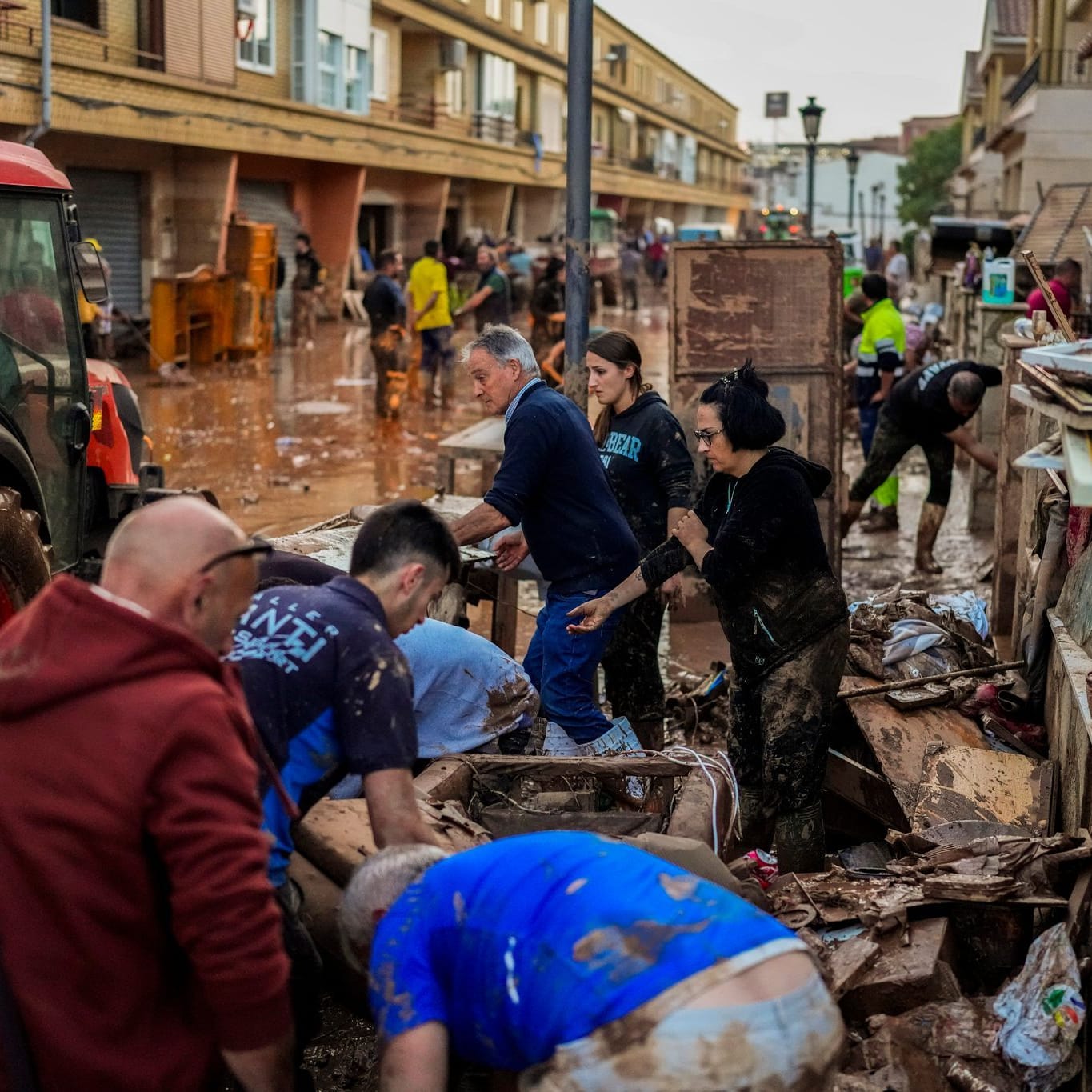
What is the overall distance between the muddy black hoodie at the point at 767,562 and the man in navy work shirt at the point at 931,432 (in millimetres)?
4525

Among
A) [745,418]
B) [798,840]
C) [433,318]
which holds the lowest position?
[798,840]

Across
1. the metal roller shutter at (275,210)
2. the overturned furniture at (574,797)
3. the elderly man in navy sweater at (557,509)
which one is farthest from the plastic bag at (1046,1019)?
the metal roller shutter at (275,210)

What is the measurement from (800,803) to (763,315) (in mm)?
3978

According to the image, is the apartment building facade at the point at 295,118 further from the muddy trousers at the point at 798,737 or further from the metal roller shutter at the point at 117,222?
the muddy trousers at the point at 798,737

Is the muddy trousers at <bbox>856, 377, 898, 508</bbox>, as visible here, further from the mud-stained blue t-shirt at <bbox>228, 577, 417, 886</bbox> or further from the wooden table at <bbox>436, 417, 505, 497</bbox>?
the mud-stained blue t-shirt at <bbox>228, 577, 417, 886</bbox>

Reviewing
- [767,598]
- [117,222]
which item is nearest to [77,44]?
[117,222]

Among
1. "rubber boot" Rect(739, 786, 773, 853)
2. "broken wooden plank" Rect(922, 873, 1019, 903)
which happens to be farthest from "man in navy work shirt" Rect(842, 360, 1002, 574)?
"broken wooden plank" Rect(922, 873, 1019, 903)

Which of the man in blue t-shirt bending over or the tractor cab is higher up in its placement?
the tractor cab

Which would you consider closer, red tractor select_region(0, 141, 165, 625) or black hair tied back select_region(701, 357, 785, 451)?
black hair tied back select_region(701, 357, 785, 451)

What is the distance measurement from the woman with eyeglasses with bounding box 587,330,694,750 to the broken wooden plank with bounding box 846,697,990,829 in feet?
3.08

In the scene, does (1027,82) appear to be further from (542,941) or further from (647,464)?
(542,941)

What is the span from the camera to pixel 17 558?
18.5 ft

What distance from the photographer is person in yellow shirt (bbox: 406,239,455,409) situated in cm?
1677

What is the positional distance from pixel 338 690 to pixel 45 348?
165 inches
